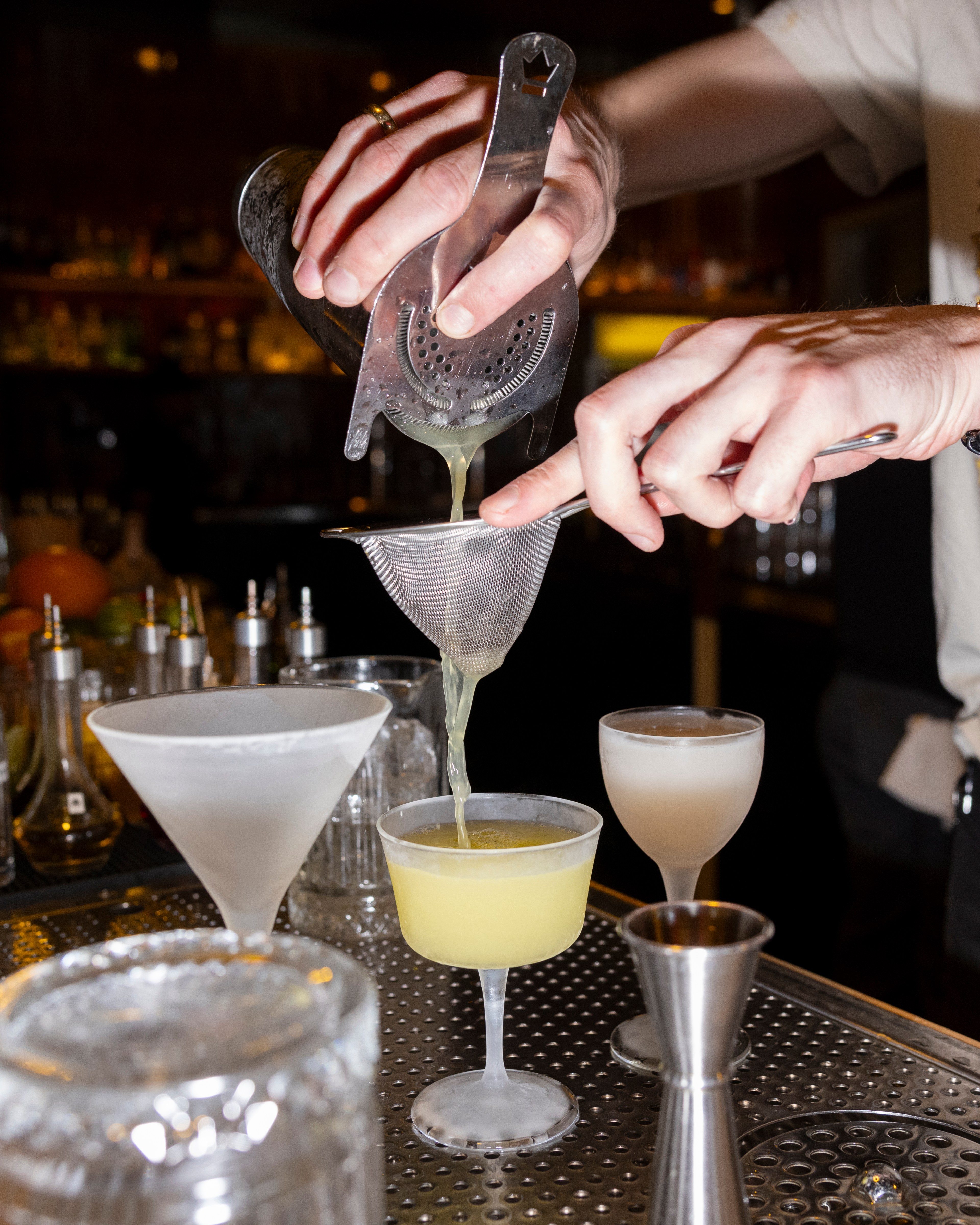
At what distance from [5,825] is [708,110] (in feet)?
4.27

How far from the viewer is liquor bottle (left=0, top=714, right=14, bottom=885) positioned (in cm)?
126

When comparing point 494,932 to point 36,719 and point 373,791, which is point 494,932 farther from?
point 36,719

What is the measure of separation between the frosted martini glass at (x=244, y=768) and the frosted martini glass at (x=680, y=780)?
0.28 meters

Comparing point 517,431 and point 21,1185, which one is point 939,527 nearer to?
point 21,1185

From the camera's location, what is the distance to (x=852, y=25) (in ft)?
5.42

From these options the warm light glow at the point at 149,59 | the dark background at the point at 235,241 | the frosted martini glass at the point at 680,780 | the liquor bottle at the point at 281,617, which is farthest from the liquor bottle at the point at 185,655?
the warm light glow at the point at 149,59

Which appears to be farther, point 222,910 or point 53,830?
point 53,830

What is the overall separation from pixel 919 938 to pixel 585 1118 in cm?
228

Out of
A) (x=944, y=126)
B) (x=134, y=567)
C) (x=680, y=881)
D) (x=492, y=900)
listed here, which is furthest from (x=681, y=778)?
(x=134, y=567)

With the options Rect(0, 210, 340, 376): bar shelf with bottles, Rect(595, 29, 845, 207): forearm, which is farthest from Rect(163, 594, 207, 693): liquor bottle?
Rect(0, 210, 340, 376): bar shelf with bottles

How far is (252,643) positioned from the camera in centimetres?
142

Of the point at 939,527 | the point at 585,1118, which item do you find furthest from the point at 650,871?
the point at 585,1118

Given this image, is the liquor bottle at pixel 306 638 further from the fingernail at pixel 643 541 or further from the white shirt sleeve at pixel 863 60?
the white shirt sleeve at pixel 863 60

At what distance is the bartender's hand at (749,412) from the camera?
2.61ft
